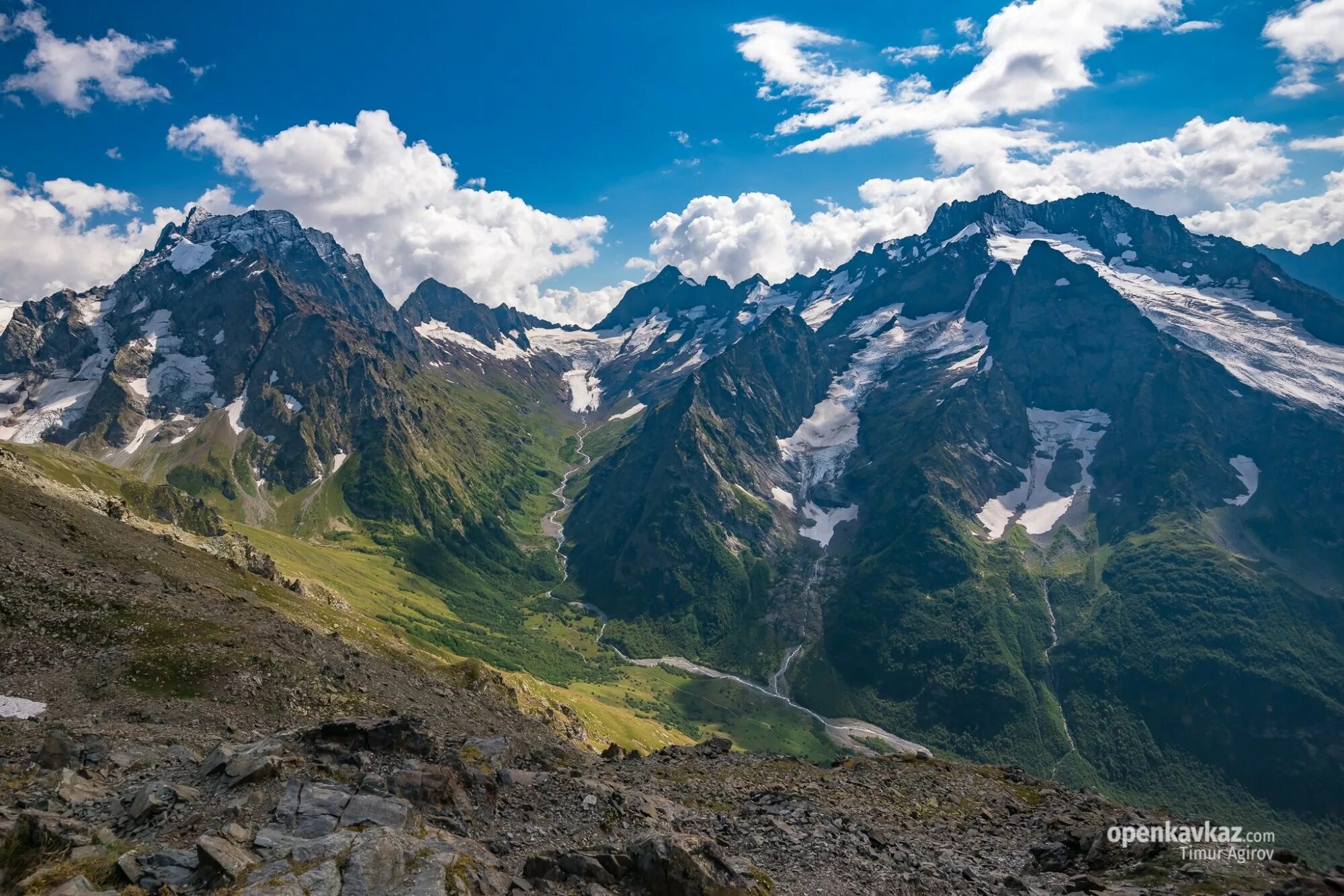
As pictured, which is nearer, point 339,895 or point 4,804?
point 339,895

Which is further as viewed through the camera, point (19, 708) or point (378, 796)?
point (19, 708)

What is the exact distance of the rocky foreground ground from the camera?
24719 millimetres

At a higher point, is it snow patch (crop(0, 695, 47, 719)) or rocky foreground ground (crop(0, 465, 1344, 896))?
rocky foreground ground (crop(0, 465, 1344, 896))

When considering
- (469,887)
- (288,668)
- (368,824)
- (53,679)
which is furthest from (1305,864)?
(53,679)

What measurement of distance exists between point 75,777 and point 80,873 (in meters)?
14.0

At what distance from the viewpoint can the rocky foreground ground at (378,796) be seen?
81.1ft

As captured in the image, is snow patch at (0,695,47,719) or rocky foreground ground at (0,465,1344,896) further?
snow patch at (0,695,47,719)

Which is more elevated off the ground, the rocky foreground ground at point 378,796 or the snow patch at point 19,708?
the rocky foreground ground at point 378,796

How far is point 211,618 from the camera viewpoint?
6431 centimetres

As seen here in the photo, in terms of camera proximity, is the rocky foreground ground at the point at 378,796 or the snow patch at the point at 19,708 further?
the snow patch at the point at 19,708

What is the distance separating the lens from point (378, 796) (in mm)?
29656

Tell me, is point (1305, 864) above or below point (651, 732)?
above

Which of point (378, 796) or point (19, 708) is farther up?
point (378, 796)

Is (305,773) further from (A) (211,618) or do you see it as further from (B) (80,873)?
(A) (211,618)
